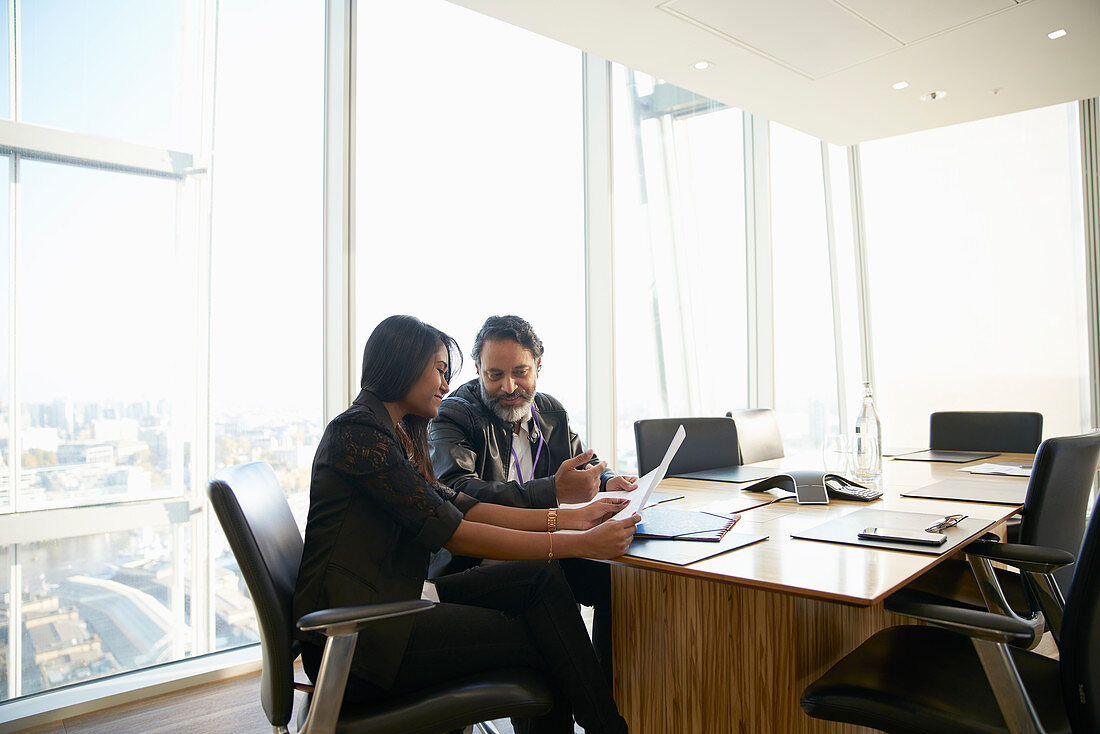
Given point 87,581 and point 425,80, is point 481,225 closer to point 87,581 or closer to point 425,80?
point 425,80

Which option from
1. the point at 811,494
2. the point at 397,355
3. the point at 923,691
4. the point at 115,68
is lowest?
the point at 923,691

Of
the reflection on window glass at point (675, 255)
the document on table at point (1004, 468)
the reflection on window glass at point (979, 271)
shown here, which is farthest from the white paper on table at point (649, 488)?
the reflection on window glass at point (979, 271)

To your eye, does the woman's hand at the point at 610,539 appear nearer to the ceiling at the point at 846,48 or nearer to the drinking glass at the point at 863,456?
the drinking glass at the point at 863,456

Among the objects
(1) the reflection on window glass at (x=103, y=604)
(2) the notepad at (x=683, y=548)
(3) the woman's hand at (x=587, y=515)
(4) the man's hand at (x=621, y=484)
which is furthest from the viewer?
(1) the reflection on window glass at (x=103, y=604)

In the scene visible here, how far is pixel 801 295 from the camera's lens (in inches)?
253

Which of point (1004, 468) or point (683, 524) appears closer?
point (683, 524)

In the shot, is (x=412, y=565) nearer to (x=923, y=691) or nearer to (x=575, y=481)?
(x=575, y=481)

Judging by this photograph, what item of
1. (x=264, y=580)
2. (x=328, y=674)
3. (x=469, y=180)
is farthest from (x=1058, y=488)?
(x=469, y=180)

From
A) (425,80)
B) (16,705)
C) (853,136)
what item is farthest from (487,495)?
(853,136)

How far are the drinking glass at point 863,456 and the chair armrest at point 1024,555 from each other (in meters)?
0.73

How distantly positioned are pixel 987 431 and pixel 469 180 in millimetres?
3065

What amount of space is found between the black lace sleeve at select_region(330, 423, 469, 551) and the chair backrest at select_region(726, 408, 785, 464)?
212 cm

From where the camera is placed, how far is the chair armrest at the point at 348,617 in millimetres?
1312

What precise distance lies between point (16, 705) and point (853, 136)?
572 cm
